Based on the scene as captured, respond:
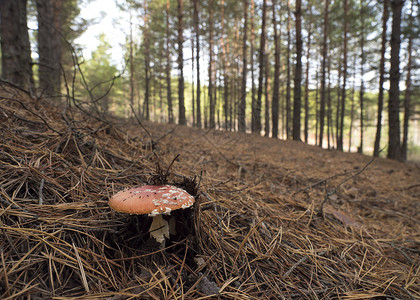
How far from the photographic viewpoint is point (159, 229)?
1.13 metres

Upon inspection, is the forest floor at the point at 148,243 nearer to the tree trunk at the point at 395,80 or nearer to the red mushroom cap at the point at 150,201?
the red mushroom cap at the point at 150,201

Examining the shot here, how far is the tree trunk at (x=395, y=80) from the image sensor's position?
281 inches

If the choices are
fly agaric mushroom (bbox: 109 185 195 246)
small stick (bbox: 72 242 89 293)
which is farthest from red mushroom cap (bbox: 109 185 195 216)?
small stick (bbox: 72 242 89 293)

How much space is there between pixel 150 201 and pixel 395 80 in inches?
378

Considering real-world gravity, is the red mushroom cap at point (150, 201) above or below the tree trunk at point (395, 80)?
below

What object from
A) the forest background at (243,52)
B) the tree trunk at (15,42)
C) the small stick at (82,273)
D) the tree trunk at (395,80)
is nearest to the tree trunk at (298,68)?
the forest background at (243,52)

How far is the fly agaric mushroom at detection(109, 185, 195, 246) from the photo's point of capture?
97cm

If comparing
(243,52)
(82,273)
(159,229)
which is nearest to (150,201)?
(159,229)

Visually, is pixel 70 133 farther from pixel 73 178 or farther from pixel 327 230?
pixel 327 230

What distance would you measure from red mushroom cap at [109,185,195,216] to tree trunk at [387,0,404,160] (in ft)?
30.7

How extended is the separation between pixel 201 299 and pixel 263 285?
38 cm

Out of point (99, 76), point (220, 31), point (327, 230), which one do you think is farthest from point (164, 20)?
point (327, 230)

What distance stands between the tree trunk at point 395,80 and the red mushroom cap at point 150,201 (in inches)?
368

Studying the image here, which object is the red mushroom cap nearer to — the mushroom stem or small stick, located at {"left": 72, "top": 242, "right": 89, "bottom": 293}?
the mushroom stem
